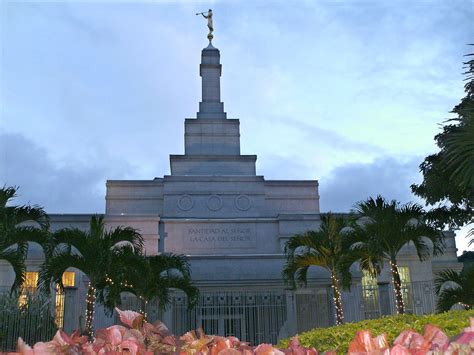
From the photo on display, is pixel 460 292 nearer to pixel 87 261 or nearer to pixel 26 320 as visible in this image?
pixel 87 261

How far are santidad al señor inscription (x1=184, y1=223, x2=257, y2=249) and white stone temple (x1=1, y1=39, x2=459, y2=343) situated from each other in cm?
5

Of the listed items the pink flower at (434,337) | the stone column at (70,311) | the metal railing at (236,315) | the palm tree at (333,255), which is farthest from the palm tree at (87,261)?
the pink flower at (434,337)

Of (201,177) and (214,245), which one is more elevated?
(201,177)

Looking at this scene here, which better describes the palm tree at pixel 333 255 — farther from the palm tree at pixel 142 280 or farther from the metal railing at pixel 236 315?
the palm tree at pixel 142 280

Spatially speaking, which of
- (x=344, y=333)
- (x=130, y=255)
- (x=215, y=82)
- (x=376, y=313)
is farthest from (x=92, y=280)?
(x=215, y=82)

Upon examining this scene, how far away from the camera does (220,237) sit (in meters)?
26.7

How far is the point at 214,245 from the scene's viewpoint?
26.5 m

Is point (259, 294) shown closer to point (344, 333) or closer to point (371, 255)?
point (371, 255)

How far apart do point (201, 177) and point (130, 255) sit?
515 inches

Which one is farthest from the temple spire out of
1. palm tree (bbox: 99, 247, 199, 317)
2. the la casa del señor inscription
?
palm tree (bbox: 99, 247, 199, 317)

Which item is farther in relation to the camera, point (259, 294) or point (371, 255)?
point (259, 294)

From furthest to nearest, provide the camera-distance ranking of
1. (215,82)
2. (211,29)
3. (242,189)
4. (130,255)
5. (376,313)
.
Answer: (211,29) → (215,82) → (242,189) → (376,313) → (130,255)

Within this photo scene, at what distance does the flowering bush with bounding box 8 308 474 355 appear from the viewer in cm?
200

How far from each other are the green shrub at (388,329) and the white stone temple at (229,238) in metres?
11.8
